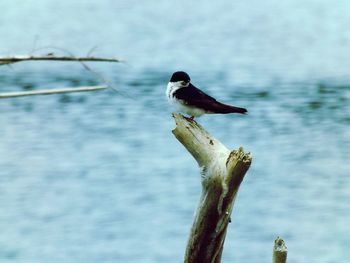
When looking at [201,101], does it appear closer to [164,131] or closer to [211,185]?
[211,185]

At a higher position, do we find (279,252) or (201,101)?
(201,101)

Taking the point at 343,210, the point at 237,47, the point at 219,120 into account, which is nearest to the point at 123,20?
the point at 237,47

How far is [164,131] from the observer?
12.2 metres

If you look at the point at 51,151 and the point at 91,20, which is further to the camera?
the point at 91,20

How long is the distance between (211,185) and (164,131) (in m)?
8.76

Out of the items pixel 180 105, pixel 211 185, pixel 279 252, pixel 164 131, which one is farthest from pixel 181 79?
pixel 164 131

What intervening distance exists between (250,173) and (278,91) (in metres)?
3.64

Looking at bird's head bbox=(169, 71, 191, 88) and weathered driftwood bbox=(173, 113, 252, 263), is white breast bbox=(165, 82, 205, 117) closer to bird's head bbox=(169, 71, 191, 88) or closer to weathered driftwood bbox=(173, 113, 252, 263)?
bird's head bbox=(169, 71, 191, 88)

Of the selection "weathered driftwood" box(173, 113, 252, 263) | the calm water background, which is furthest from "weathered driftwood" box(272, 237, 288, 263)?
the calm water background

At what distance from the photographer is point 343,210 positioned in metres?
9.98

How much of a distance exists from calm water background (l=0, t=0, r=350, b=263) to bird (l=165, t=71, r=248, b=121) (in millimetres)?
4280

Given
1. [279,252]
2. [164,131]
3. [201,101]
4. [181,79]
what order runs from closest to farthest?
1. [279,252]
2. [201,101]
3. [181,79]
4. [164,131]

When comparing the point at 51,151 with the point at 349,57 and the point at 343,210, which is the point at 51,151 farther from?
the point at 349,57

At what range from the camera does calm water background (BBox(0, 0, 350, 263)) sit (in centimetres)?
924
